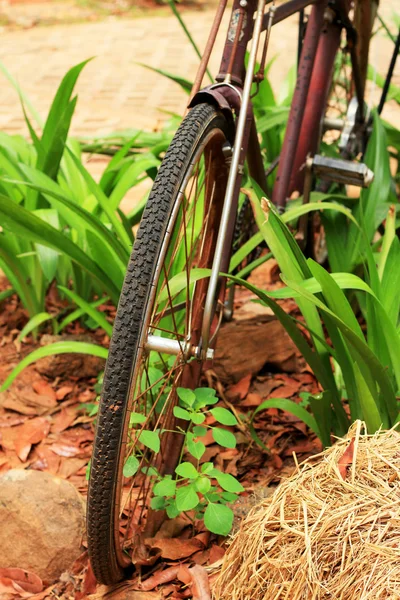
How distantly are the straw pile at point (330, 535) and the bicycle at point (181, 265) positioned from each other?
26 cm

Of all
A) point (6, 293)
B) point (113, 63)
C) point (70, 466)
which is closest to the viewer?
point (70, 466)

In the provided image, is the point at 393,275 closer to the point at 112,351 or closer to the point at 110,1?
the point at 112,351

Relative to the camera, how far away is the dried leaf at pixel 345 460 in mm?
1364

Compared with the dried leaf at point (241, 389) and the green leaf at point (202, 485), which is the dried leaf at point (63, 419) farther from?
the green leaf at point (202, 485)

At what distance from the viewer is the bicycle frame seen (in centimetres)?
151

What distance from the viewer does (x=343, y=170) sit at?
2.27 meters

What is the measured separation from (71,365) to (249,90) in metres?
1.10

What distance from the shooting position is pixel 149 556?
1.69 m

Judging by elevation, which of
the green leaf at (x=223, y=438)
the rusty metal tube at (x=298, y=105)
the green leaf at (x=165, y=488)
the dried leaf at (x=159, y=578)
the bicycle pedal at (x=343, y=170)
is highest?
the rusty metal tube at (x=298, y=105)

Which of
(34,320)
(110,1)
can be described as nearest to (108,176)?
(34,320)

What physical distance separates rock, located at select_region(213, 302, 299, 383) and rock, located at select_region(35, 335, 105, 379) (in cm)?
36

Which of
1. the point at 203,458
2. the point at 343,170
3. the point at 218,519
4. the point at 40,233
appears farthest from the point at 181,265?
the point at 218,519

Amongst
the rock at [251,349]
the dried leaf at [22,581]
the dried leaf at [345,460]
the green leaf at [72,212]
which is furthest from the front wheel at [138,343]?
the rock at [251,349]

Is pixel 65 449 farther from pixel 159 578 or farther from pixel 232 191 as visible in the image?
pixel 232 191
